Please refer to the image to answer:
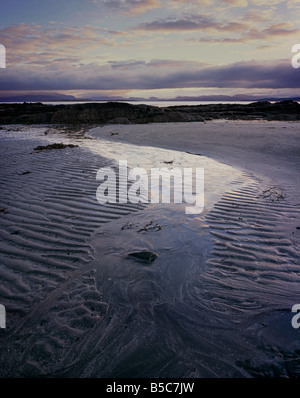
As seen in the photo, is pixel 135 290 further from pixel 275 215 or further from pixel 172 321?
pixel 275 215

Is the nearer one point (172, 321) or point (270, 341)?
point (270, 341)

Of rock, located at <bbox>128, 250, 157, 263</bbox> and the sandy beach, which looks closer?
the sandy beach

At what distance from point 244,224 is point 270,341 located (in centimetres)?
214

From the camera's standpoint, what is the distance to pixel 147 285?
2758 millimetres

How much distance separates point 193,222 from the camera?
417 centimetres

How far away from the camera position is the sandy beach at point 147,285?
1.95 m

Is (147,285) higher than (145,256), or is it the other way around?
(145,256)

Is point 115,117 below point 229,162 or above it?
above

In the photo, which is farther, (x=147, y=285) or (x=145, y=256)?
(x=145, y=256)

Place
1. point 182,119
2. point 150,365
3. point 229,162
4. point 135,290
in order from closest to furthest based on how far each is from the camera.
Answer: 1. point 150,365
2. point 135,290
3. point 229,162
4. point 182,119

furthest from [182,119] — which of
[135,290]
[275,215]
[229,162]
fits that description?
[135,290]

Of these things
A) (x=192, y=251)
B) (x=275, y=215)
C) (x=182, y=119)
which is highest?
(x=182, y=119)

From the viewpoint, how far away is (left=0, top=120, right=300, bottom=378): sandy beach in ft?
6.40

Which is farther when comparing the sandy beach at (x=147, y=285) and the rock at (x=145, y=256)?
the rock at (x=145, y=256)
